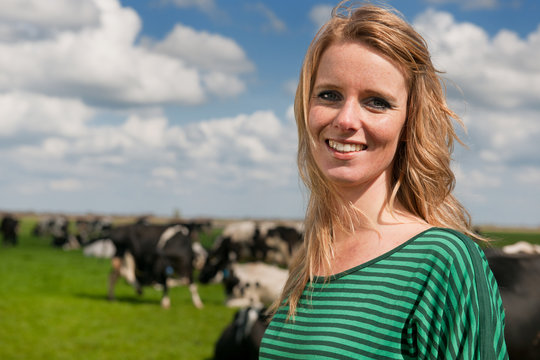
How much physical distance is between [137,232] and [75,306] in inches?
96.3

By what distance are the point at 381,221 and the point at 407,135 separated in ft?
0.91

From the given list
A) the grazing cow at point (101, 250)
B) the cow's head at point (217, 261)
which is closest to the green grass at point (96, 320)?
the cow's head at point (217, 261)

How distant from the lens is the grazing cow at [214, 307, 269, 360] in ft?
24.8

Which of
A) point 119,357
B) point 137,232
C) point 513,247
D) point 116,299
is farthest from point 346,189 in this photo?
point 116,299

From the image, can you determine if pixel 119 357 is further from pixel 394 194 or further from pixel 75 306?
pixel 394 194

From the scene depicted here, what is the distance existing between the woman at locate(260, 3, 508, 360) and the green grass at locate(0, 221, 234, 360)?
802cm

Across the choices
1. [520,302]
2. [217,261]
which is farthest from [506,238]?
[217,261]

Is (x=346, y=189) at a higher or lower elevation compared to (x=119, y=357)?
higher

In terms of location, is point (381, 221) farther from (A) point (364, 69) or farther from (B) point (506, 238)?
(B) point (506, 238)

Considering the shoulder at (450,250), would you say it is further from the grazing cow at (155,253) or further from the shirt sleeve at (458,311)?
the grazing cow at (155,253)

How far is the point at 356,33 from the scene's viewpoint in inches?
61.7

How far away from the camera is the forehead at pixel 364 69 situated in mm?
1532

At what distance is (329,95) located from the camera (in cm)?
163

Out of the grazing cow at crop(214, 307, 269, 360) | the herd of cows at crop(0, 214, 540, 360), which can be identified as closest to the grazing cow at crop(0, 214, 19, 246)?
the herd of cows at crop(0, 214, 540, 360)
